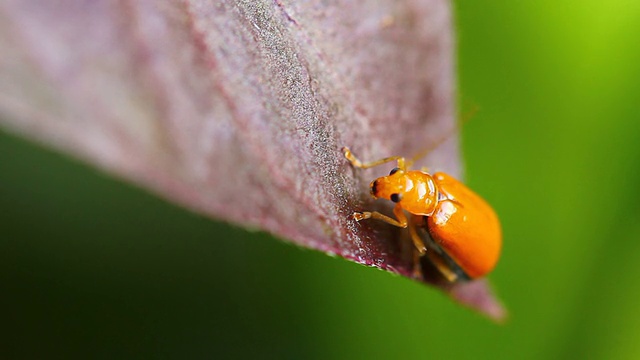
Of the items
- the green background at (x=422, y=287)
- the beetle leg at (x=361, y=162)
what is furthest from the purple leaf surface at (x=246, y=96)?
the green background at (x=422, y=287)

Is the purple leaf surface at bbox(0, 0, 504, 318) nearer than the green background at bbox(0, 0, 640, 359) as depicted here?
Yes

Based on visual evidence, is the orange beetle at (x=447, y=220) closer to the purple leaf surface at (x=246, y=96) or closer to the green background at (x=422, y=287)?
the green background at (x=422, y=287)

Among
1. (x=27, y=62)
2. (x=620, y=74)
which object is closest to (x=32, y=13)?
(x=27, y=62)

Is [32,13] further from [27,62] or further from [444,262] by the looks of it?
[444,262]

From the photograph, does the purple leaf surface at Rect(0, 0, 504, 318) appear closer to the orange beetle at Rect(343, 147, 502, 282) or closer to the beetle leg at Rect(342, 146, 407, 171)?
the beetle leg at Rect(342, 146, 407, 171)

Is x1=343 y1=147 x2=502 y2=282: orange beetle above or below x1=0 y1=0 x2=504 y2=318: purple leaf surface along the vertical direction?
above

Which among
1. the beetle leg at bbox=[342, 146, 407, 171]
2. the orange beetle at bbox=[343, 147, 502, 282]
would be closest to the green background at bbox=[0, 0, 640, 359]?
the orange beetle at bbox=[343, 147, 502, 282]

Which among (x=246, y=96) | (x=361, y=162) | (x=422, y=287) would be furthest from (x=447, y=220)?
(x=246, y=96)
